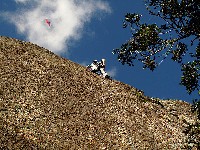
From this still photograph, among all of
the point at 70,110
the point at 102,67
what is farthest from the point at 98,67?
the point at 70,110

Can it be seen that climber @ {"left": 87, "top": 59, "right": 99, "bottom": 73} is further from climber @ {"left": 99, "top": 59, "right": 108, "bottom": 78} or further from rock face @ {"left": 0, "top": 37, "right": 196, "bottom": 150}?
rock face @ {"left": 0, "top": 37, "right": 196, "bottom": 150}

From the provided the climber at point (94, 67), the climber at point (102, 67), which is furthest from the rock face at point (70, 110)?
the climber at point (102, 67)

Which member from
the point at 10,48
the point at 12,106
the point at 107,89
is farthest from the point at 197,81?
the point at 10,48

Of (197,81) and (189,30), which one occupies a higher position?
(189,30)

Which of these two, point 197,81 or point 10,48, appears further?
point 10,48

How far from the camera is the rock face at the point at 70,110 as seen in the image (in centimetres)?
2422

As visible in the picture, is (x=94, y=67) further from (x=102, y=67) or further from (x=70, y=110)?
(x=70, y=110)

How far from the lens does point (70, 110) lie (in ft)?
92.8

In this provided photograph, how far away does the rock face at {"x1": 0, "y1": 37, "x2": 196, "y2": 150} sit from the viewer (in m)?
24.2

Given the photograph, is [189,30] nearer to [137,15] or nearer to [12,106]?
[137,15]

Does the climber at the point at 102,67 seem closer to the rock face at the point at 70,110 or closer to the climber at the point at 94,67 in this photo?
the climber at the point at 94,67

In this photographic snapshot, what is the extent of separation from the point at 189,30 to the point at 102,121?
1512 cm

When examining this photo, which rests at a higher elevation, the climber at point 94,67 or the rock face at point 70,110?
the climber at point 94,67

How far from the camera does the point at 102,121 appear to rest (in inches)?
1119
